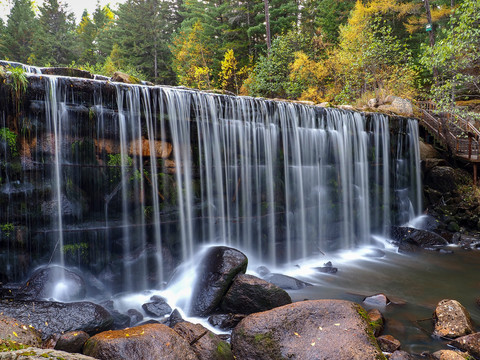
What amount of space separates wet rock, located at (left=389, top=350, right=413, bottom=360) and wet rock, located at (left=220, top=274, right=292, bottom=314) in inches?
76.1

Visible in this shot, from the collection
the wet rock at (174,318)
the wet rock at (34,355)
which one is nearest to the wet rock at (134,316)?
the wet rock at (174,318)

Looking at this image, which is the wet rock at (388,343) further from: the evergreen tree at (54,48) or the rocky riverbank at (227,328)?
the evergreen tree at (54,48)

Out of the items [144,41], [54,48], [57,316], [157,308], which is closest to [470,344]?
[157,308]

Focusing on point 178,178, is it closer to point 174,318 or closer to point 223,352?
point 174,318

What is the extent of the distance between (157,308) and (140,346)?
2.41 meters

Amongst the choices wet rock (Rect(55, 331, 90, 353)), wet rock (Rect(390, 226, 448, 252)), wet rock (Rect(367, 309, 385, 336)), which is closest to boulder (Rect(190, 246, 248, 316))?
wet rock (Rect(55, 331, 90, 353))

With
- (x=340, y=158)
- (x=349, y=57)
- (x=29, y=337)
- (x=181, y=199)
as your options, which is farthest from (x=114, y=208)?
(x=349, y=57)

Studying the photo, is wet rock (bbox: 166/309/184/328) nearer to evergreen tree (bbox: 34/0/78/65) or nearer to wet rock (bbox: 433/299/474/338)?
wet rock (bbox: 433/299/474/338)

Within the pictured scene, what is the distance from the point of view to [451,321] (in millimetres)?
5344

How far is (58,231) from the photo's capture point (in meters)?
6.57

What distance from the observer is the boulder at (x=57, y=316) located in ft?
14.8

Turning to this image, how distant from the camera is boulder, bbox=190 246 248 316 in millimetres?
6020

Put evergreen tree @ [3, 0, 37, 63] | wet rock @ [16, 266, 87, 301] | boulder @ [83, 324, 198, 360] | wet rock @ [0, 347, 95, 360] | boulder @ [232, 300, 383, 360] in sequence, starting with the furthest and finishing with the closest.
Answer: evergreen tree @ [3, 0, 37, 63] → wet rock @ [16, 266, 87, 301] → boulder @ [232, 300, 383, 360] → boulder @ [83, 324, 198, 360] → wet rock @ [0, 347, 95, 360]

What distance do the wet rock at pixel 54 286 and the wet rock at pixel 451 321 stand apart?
260 inches
